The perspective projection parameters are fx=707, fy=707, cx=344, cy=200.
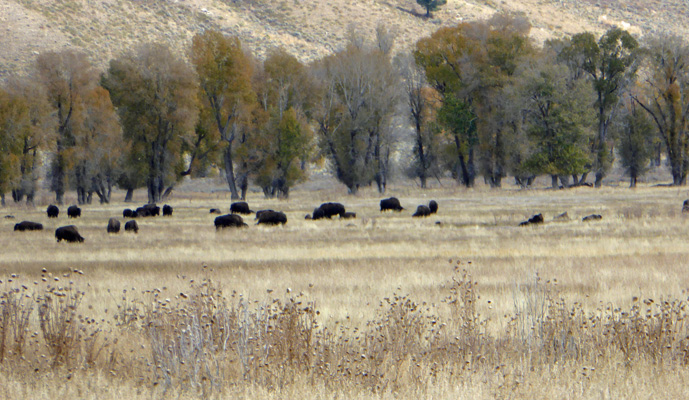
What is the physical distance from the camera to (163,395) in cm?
762

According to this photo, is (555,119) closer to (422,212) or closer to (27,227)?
(422,212)

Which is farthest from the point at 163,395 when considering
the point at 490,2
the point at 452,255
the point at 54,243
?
the point at 490,2

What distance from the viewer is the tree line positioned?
2152 inches

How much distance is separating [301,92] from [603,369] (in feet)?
187

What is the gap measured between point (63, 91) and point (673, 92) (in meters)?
51.2

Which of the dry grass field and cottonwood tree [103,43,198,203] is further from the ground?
cottonwood tree [103,43,198,203]

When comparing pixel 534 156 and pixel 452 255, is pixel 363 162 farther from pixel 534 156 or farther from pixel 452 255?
pixel 452 255

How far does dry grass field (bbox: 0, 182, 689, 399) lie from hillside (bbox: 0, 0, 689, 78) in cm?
6822

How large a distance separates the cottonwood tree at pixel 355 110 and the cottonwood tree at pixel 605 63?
15944 millimetres

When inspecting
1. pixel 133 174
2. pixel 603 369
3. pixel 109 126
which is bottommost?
pixel 603 369

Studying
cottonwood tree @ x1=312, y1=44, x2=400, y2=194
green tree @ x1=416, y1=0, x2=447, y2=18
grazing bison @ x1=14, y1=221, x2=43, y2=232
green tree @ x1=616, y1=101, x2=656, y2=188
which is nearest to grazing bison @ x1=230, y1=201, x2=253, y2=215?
grazing bison @ x1=14, y1=221, x2=43, y2=232

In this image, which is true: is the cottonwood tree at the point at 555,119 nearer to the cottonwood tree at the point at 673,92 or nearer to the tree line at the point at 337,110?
the tree line at the point at 337,110

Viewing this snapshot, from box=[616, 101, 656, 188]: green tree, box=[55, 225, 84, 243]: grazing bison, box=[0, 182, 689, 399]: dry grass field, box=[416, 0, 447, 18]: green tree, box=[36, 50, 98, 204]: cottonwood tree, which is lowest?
box=[0, 182, 689, 399]: dry grass field

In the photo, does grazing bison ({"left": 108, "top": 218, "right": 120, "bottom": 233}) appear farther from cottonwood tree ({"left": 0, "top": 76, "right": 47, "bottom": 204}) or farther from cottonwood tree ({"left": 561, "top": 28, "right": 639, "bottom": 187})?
cottonwood tree ({"left": 561, "top": 28, "right": 639, "bottom": 187})
